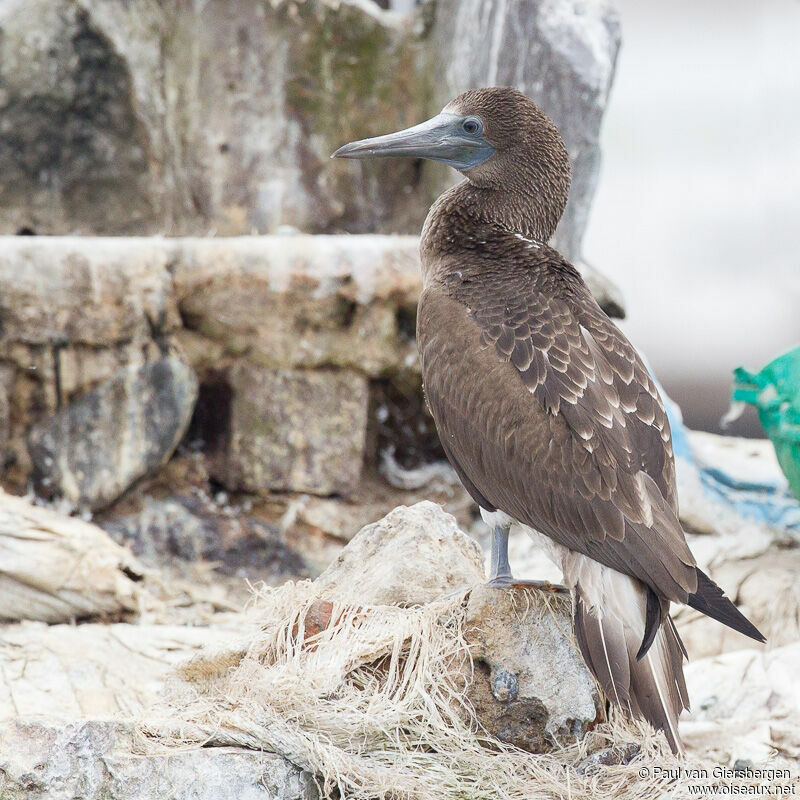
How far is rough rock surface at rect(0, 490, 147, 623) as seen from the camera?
15.9ft

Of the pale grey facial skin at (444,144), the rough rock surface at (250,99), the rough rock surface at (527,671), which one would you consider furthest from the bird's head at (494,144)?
the rough rock surface at (250,99)

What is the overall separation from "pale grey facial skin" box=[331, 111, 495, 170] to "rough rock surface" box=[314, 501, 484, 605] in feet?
3.79

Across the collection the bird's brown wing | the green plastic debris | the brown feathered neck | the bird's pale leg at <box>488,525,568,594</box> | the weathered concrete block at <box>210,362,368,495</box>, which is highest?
the brown feathered neck

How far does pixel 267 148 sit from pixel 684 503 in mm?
3889

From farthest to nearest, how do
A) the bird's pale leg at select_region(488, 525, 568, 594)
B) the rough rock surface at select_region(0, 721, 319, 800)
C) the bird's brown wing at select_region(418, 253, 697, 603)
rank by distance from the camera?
the bird's pale leg at select_region(488, 525, 568, 594), the bird's brown wing at select_region(418, 253, 697, 603), the rough rock surface at select_region(0, 721, 319, 800)

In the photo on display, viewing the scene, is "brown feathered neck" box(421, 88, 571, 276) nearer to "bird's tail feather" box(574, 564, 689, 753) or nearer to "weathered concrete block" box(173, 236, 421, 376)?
"bird's tail feather" box(574, 564, 689, 753)

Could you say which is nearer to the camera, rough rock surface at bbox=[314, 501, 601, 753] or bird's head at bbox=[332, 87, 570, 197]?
rough rock surface at bbox=[314, 501, 601, 753]

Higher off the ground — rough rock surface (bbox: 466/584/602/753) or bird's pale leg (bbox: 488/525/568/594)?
bird's pale leg (bbox: 488/525/568/594)

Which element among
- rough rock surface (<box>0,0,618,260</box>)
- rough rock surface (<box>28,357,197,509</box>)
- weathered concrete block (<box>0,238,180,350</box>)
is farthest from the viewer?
rough rock surface (<box>0,0,618,260</box>)

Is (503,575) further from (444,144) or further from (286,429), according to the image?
(286,429)

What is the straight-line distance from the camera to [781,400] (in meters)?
6.08

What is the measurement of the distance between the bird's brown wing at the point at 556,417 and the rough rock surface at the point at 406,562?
0.37 meters

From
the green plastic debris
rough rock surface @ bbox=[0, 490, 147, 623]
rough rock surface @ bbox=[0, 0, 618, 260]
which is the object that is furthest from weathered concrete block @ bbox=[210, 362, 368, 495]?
the green plastic debris

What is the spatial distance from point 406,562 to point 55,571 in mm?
1942
